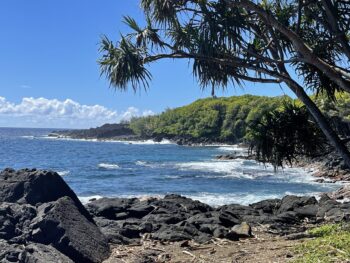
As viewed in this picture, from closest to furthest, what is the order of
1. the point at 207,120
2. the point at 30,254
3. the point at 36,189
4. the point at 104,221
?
the point at 30,254
the point at 36,189
the point at 104,221
the point at 207,120

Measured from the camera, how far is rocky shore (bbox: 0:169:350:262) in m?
7.84

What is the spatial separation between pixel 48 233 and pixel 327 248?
3.95 metres

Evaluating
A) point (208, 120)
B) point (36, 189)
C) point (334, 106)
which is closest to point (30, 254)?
point (36, 189)

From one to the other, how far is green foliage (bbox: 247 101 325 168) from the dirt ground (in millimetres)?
1470

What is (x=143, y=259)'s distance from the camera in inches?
307

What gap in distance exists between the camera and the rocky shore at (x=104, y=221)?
25.7 ft

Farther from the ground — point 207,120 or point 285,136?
point 207,120

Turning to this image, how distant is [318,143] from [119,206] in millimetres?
5059

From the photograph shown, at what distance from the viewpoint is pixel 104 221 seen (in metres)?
11.0

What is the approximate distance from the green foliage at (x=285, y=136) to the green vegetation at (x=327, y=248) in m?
2.11

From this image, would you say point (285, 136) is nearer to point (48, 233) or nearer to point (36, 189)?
point (48, 233)

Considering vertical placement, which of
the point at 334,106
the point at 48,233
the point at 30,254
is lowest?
the point at 30,254

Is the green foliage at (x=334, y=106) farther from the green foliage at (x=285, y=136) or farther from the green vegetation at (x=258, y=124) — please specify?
the green foliage at (x=285, y=136)

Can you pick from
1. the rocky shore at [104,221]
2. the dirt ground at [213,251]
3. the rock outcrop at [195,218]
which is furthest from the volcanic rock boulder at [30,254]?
the rock outcrop at [195,218]
